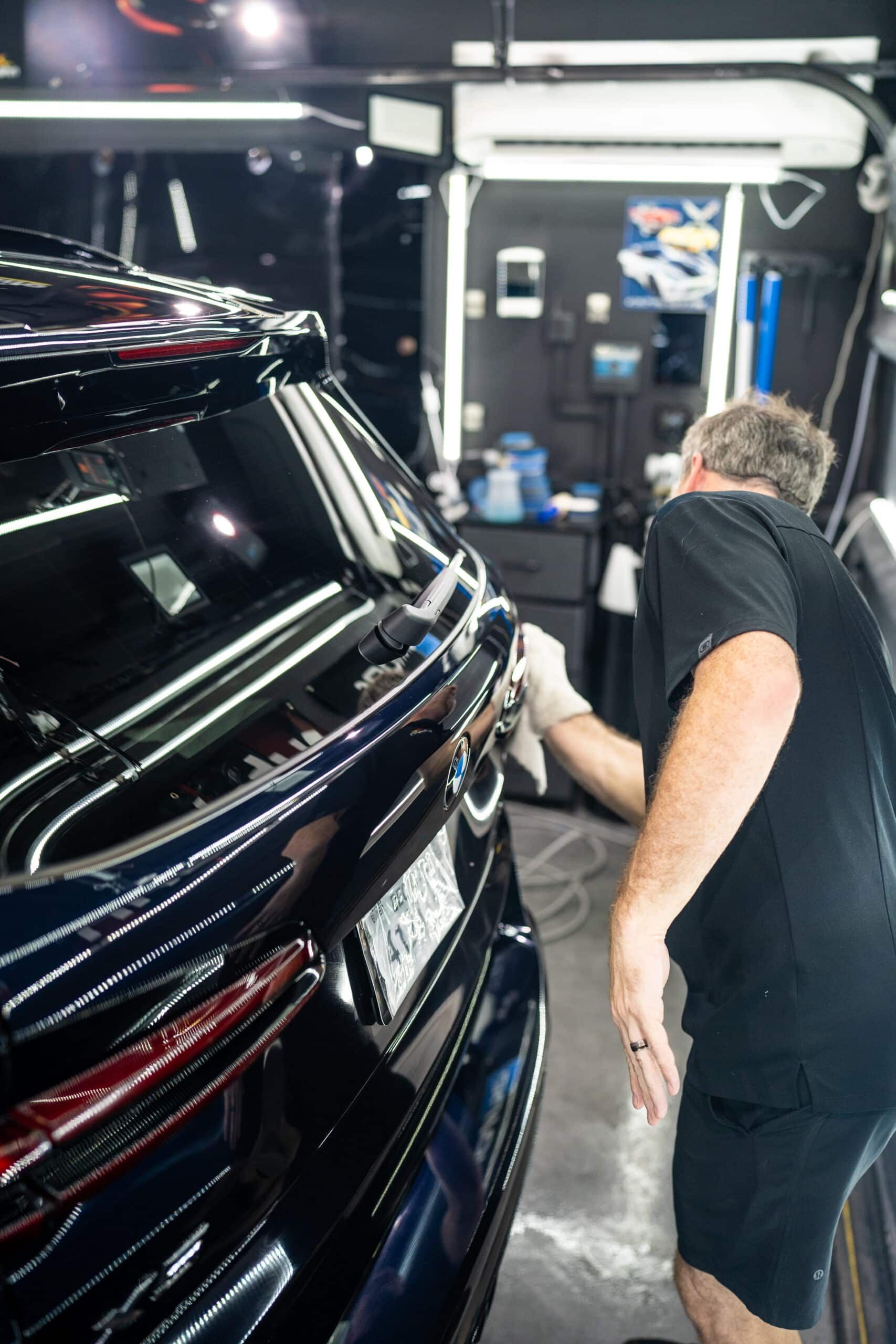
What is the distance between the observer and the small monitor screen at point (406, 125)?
146 inches

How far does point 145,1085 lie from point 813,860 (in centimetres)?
91

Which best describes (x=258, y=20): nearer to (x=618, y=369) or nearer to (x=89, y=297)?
(x=618, y=369)

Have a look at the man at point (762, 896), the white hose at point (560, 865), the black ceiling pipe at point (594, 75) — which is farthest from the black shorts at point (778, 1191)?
the black ceiling pipe at point (594, 75)

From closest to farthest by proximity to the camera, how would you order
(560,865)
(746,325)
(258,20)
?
(560,865) → (258,20) → (746,325)

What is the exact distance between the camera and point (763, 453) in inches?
63.8

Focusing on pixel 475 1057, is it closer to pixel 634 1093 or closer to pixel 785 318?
pixel 634 1093

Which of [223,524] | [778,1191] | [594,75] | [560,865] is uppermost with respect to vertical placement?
[594,75]

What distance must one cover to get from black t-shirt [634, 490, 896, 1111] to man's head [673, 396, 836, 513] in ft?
0.65

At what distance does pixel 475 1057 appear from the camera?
1491 mm

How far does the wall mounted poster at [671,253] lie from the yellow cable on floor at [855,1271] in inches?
130

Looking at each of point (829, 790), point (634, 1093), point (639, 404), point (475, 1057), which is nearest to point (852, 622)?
point (829, 790)

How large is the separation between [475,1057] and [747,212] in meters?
3.70

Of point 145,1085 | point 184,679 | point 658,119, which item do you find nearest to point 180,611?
point 184,679

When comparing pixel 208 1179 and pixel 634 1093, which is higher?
pixel 208 1179
